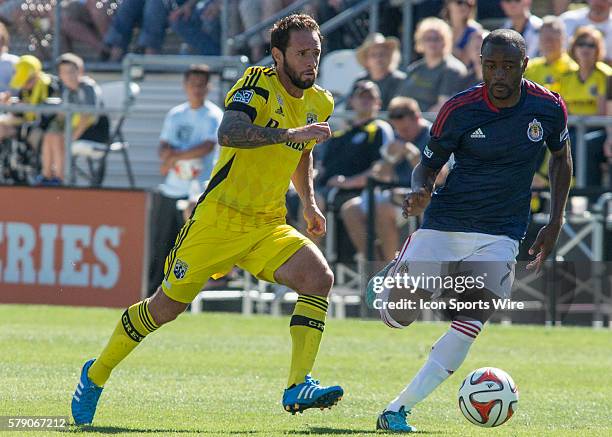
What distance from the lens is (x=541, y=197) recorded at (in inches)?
595

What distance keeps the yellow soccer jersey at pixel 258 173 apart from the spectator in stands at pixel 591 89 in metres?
8.06

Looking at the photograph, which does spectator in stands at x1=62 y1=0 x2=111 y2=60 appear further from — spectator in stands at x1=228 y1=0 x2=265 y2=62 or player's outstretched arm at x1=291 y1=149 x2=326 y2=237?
player's outstretched arm at x1=291 y1=149 x2=326 y2=237

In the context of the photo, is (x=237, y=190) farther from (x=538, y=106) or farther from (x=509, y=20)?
(x=509, y=20)

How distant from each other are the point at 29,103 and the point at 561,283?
8003 mm

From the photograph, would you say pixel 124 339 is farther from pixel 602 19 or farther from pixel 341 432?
pixel 602 19

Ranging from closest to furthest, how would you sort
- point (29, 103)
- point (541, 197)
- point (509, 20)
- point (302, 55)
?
point (302, 55), point (541, 197), point (509, 20), point (29, 103)

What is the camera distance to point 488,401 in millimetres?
→ 7699

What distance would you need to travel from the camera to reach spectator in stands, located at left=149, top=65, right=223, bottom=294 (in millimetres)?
16406

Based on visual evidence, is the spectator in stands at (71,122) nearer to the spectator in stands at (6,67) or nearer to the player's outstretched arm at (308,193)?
the spectator in stands at (6,67)

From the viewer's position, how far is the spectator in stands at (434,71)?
54.0 feet

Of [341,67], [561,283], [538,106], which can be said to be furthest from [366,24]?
[538,106]

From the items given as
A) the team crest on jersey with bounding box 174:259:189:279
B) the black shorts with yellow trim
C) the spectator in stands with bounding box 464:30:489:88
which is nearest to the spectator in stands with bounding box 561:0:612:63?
the spectator in stands with bounding box 464:30:489:88

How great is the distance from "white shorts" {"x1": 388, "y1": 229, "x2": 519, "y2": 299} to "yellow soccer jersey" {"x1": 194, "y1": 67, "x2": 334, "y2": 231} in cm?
89

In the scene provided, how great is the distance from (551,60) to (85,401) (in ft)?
30.7
